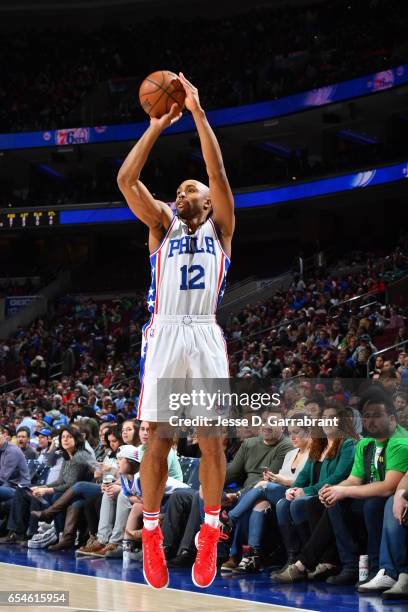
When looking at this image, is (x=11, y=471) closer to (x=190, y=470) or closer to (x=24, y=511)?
(x=24, y=511)

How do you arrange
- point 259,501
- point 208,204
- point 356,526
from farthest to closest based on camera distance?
point 259,501, point 356,526, point 208,204

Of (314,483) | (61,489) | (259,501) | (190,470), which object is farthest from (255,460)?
(61,489)

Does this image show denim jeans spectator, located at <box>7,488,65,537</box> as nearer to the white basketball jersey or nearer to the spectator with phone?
the spectator with phone

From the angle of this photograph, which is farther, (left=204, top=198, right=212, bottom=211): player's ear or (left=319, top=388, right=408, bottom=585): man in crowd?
(left=319, top=388, right=408, bottom=585): man in crowd

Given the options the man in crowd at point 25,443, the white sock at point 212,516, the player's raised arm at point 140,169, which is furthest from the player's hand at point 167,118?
the man in crowd at point 25,443

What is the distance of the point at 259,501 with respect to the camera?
800 centimetres

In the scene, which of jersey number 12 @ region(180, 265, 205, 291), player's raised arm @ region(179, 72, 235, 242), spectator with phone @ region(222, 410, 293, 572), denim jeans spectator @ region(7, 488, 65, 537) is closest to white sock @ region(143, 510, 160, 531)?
jersey number 12 @ region(180, 265, 205, 291)

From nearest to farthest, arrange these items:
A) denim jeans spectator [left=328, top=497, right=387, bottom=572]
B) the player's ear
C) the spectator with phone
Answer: the player's ear
denim jeans spectator [left=328, top=497, right=387, bottom=572]
the spectator with phone

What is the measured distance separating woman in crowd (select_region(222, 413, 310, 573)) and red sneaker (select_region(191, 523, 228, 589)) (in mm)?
2518

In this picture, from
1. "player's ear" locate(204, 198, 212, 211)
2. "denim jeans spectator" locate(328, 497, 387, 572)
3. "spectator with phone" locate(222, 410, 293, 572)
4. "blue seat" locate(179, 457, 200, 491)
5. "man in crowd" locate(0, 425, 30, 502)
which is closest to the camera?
"player's ear" locate(204, 198, 212, 211)

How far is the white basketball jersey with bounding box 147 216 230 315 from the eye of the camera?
17.9 ft

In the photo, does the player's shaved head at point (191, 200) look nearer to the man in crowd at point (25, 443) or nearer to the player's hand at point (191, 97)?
the player's hand at point (191, 97)

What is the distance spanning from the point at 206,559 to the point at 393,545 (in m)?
2.08

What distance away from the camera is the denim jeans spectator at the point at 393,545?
6.79 metres
